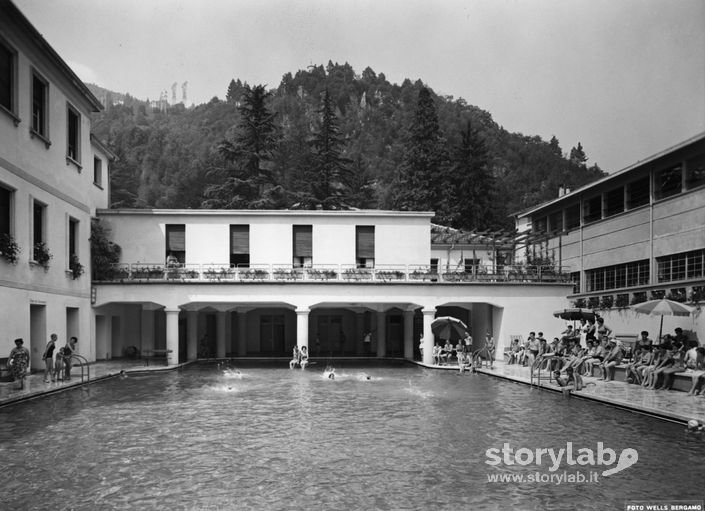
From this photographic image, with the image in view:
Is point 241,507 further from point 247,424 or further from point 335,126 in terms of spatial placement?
point 335,126

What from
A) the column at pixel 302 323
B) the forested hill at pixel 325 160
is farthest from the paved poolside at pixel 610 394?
the forested hill at pixel 325 160

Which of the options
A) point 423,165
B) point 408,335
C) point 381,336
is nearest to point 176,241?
point 381,336

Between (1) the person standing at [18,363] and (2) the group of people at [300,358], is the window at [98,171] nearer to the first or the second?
(2) the group of people at [300,358]

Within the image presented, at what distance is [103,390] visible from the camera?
21250 mm

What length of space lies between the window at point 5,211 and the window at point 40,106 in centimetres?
384

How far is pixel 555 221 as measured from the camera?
4328cm

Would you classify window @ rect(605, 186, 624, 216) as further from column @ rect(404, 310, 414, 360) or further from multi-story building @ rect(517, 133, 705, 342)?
column @ rect(404, 310, 414, 360)

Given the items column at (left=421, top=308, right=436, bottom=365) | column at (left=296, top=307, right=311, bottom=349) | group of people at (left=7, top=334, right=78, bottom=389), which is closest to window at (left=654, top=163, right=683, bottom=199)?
column at (left=421, top=308, right=436, bottom=365)

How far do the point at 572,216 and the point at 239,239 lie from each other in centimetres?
2141

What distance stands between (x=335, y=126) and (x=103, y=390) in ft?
151

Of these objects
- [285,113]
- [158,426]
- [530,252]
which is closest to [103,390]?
[158,426]

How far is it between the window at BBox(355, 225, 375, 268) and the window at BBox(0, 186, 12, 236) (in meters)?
17.9

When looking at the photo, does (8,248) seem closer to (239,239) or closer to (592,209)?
(239,239)

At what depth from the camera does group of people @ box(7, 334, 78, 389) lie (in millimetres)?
19734
